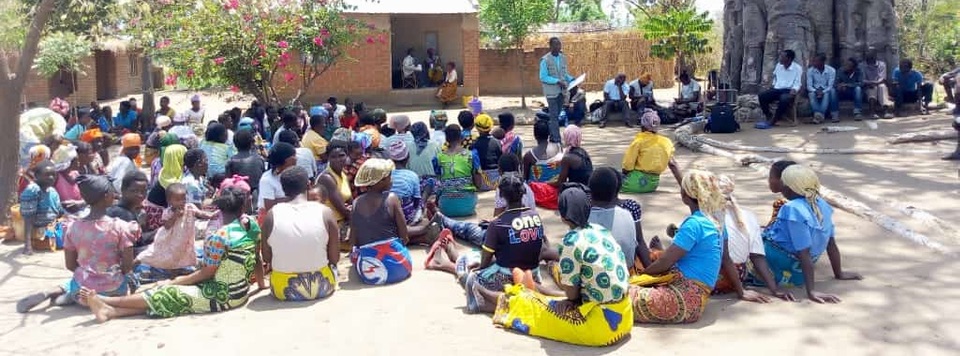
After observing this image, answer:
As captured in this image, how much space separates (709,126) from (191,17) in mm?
7926

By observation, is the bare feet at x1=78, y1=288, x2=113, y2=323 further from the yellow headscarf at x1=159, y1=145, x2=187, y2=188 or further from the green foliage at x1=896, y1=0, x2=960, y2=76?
the green foliage at x1=896, y1=0, x2=960, y2=76

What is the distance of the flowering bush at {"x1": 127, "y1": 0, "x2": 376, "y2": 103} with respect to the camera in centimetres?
1158

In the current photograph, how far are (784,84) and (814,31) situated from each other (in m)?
1.66

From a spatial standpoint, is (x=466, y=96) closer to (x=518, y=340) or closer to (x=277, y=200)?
(x=277, y=200)

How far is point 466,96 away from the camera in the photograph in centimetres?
2011

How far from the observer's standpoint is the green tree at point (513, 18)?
20.8 m

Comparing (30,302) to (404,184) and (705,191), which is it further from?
(705,191)

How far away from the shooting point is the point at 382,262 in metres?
5.70

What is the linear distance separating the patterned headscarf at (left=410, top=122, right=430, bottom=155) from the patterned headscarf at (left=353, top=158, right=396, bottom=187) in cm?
199

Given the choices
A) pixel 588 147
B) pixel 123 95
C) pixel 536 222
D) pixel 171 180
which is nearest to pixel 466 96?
pixel 588 147

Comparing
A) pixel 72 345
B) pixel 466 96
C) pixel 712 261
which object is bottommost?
pixel 72 345

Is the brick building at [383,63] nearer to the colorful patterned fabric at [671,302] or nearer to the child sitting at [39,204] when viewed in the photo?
the child sitting at [39,204]

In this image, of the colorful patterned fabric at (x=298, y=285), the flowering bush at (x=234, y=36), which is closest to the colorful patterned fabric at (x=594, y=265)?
the colorful patterned fabric at (x=298, y=285)

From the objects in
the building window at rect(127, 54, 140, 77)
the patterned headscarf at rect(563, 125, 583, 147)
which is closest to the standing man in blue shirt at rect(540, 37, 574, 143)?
the patterned headscarf at rect(563, 125, 583, 147)
